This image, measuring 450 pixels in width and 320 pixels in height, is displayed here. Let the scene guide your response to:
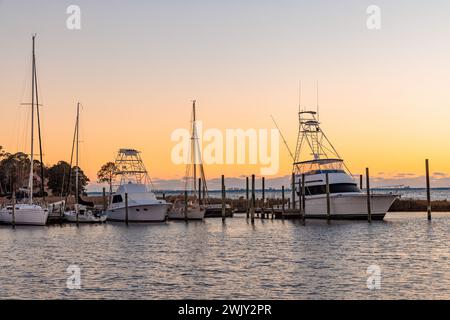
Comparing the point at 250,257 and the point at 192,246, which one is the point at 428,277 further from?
the point at 192,246

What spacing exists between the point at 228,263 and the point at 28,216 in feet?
117

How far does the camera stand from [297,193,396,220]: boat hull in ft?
216

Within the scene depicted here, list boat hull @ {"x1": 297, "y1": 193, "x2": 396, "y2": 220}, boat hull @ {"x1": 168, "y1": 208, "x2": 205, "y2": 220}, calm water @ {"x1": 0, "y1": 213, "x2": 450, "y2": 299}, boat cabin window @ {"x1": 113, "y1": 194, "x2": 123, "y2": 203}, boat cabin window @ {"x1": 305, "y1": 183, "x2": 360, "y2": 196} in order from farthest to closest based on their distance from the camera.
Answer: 1. boat hull @ {"x1": 168, "y1": 208, "x2": 205, "y2": 220}
2. boat cabin window @ {"x1": 113, "y1": 194, "x2": 123, "y2": 203}
3. boat cabin window @ {"x1": 305, "y1": 183, "x2": 360, "y2": 196}
4. boat hull @ {"x1": 297, "y1": 193, "x2": 396, "y2": 220}
5. calm water @ {"x1": 0, "y1": 213, "x2": 450, "y2": 299}

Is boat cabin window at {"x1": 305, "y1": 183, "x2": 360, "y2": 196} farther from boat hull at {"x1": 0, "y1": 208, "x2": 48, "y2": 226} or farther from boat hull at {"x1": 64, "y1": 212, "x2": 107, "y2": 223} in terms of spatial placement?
boat hull at {"x1": 0, "y1": 208, "x2": 48, "y2": 226}

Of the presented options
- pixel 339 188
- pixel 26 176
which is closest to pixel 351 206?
pixel 339 188

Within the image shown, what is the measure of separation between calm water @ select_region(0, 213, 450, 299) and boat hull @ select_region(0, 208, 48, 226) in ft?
15.7

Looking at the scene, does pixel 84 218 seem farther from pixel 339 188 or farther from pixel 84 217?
pixel 339 188

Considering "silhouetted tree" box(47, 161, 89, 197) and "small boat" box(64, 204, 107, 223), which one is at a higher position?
"silhouetted tree" box(47, 161, 89, 197)

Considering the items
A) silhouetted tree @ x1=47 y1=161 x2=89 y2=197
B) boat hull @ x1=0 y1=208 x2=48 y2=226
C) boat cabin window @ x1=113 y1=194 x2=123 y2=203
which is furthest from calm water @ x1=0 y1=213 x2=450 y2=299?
silhouetted tree @ x1=47 y1=161 x2=89 y2=197

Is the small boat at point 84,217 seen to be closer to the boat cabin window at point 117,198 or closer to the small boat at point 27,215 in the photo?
the boat cabin window at point 117,198

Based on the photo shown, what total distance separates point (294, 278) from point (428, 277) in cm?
610

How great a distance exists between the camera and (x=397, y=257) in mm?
35500
